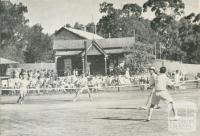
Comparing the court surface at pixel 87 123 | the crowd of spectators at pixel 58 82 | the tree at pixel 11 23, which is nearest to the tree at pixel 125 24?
the tree at pixel 11 23

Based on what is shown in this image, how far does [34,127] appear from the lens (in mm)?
11203

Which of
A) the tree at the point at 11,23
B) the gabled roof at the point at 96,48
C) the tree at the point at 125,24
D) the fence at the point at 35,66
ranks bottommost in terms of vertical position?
the fence at the point at 35,66

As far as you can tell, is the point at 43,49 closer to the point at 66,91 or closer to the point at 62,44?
the point at 62,44

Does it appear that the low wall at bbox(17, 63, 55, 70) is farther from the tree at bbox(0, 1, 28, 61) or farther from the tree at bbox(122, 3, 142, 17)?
the tree at bbox(122, 3, 142, 17)

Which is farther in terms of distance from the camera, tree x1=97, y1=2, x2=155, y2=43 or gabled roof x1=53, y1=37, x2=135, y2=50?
tree x1=97, y1=2, x2=155, y2=43

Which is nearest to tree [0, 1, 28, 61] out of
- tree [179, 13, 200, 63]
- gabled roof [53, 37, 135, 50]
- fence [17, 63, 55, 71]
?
fence [17, 63, 55, 71]

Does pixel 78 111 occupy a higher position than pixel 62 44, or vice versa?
pixel 62 44

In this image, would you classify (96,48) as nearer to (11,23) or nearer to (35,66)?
(11,23)

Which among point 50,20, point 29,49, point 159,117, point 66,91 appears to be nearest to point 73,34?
point 29,49

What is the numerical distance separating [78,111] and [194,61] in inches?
1549

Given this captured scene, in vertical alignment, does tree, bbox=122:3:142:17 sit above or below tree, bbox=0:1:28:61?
above

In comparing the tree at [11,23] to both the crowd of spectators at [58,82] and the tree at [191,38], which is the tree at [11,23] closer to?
the crowd of spectators at [58,82]

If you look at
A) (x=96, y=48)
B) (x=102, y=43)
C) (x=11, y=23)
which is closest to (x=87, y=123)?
(x=11, y=23)

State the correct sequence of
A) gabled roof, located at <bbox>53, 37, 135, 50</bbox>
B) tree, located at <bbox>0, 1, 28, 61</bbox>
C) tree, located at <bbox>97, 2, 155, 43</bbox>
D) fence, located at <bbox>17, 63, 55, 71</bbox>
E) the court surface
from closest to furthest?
the court surface → tree, located at <bbox>0, 1, 28, 61</bbox> → gabled roof, located at <bbox>53, 37, 135, 50</bbox> → fence, located at <bbox>17, 63, 55, 71</bbox> → tree, located at <bbox>97, 2, 155, 43</bbox>
